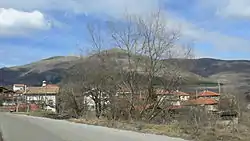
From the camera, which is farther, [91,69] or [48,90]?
[48,90]

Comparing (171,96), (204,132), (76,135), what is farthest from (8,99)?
(204,132)

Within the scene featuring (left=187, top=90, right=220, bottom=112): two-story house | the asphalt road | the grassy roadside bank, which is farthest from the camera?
(left=187, top=90, right=220, bottom=112): two-story house

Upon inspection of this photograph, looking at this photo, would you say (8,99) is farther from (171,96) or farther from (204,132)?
(204,132)

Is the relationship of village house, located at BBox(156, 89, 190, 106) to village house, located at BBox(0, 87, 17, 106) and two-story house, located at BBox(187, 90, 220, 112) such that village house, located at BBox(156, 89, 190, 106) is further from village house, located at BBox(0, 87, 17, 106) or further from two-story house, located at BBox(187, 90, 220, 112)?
village house, located at BBox(0, 87, 17, 106)

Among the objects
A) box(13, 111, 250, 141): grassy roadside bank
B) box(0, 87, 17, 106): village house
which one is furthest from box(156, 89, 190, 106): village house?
box(0, 87, 17, 106): village house

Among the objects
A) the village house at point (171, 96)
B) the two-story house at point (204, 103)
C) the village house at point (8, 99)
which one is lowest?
the village house at point (8, 99)

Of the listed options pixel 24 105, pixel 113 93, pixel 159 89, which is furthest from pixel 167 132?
pixel 24 105

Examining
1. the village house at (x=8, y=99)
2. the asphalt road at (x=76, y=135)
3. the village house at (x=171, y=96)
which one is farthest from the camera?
the village house at (x=8, y=99)

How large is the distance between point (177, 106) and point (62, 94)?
35.8 m

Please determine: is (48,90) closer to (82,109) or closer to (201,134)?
(82,109)

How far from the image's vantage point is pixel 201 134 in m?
17.6

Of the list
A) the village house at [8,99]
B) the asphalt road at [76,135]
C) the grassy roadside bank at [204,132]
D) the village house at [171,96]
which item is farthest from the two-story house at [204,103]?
the village house at [8,99]

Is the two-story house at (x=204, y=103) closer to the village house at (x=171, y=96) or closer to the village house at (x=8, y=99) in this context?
the village house at (x=171, y=96)

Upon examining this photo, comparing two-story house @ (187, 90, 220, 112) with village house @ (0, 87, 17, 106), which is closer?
two-story house @ (187, 90, 220, 112)
